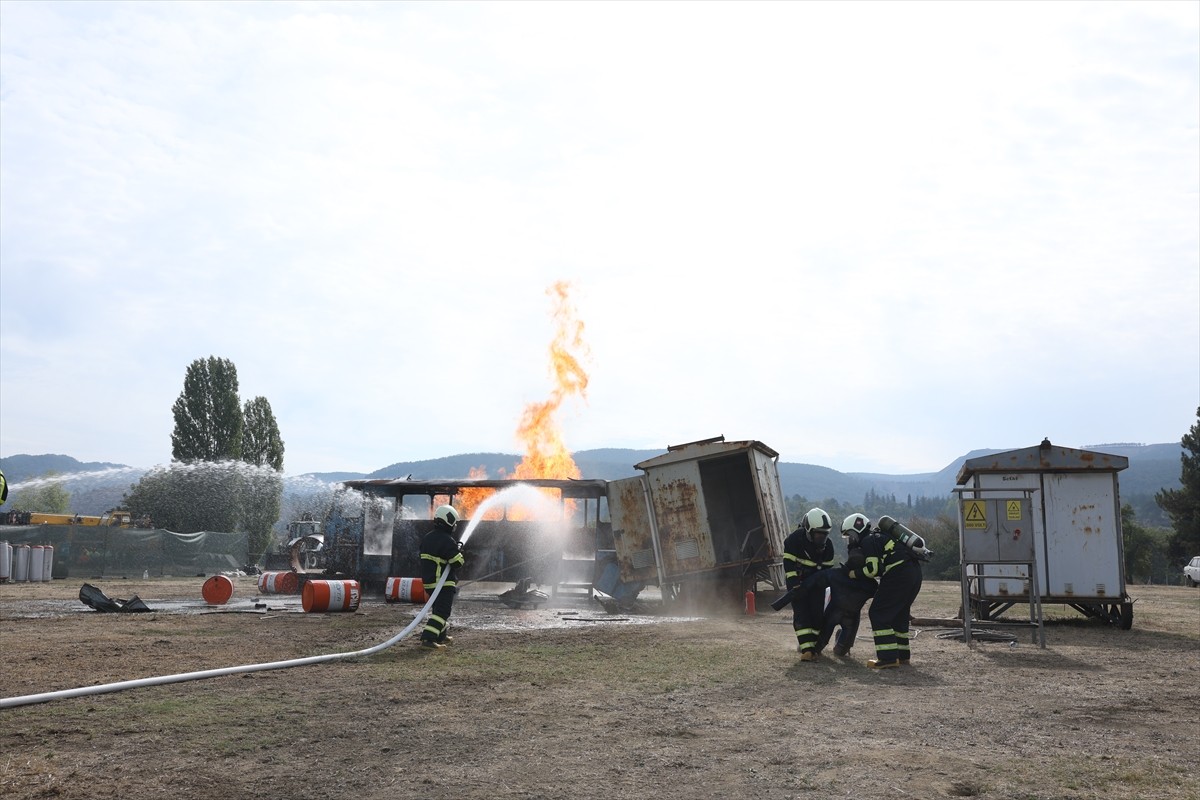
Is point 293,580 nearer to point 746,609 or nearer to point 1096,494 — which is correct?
point 746,609

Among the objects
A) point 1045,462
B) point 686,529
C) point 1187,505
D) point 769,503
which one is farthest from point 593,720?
point 1187,505

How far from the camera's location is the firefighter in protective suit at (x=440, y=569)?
12.0 meters

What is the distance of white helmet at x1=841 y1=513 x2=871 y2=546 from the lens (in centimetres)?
1141

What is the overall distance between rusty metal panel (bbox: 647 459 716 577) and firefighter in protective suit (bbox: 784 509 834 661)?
21.6ft

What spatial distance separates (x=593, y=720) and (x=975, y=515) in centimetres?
812

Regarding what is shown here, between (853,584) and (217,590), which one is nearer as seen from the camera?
(853,584)

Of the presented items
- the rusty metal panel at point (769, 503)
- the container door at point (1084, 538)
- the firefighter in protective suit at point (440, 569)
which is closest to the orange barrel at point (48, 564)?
the firefighter in protective suit at point (440, 569)

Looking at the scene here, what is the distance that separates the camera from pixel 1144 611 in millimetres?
21078

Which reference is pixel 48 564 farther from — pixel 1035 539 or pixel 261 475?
pixel 261 475

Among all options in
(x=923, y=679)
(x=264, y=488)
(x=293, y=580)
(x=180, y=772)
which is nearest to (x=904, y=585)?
Answer: (x=923, y=679)

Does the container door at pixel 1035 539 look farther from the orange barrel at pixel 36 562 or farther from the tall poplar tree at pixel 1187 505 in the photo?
the tall poplar tree at pixel 1187 505

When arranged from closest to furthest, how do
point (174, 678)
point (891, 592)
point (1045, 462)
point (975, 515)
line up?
point (174, 678) < point (891, 592) < point (975, 515) < point (1045, 462)

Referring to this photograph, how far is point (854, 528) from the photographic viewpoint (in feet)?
37.8

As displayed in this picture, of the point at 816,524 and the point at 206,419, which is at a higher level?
the point at 206,419
